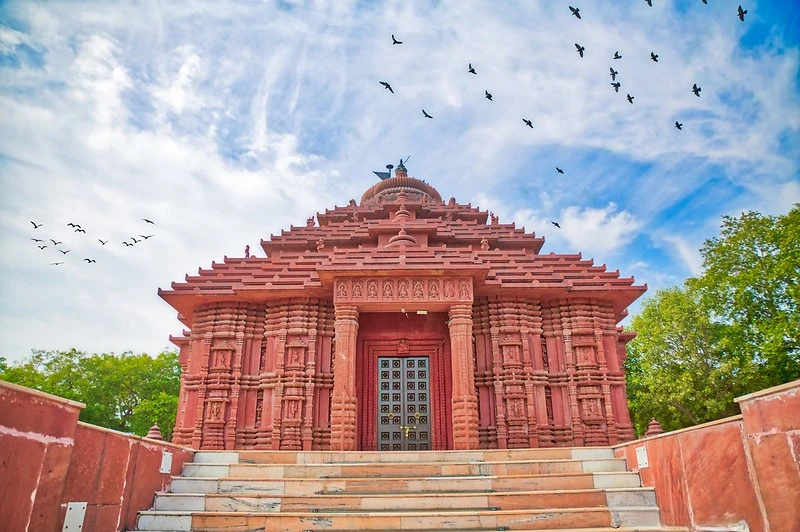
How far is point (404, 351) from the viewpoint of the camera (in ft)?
41.6

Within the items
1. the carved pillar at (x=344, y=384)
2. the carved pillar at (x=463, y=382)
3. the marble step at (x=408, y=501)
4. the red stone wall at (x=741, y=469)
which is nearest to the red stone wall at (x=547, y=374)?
the carved pillar at (x=463, y=382)

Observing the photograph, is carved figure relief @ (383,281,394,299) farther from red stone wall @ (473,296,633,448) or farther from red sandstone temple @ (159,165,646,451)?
red stone wall @ (473,296,633,448)

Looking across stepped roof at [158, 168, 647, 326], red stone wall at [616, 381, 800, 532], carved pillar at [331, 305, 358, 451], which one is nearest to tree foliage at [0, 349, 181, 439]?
stepped roof at [158, 168, 647, 326]

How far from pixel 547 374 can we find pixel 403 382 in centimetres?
338

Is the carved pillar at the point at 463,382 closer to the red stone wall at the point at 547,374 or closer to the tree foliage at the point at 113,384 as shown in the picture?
the red stone wall at the point at 547,374

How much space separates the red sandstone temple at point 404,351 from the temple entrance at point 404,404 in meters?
0.02

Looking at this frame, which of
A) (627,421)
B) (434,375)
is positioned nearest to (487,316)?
(434,375)

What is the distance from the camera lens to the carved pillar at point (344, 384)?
10.6 meters

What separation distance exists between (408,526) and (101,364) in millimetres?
31489

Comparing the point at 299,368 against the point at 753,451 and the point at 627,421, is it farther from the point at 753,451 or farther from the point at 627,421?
the point at 753,451

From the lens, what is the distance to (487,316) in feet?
42.3

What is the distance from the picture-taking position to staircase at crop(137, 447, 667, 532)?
21.0 feet

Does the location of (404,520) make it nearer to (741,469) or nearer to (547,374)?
(741,469)

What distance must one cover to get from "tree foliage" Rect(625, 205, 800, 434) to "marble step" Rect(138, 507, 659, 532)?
14996mm
